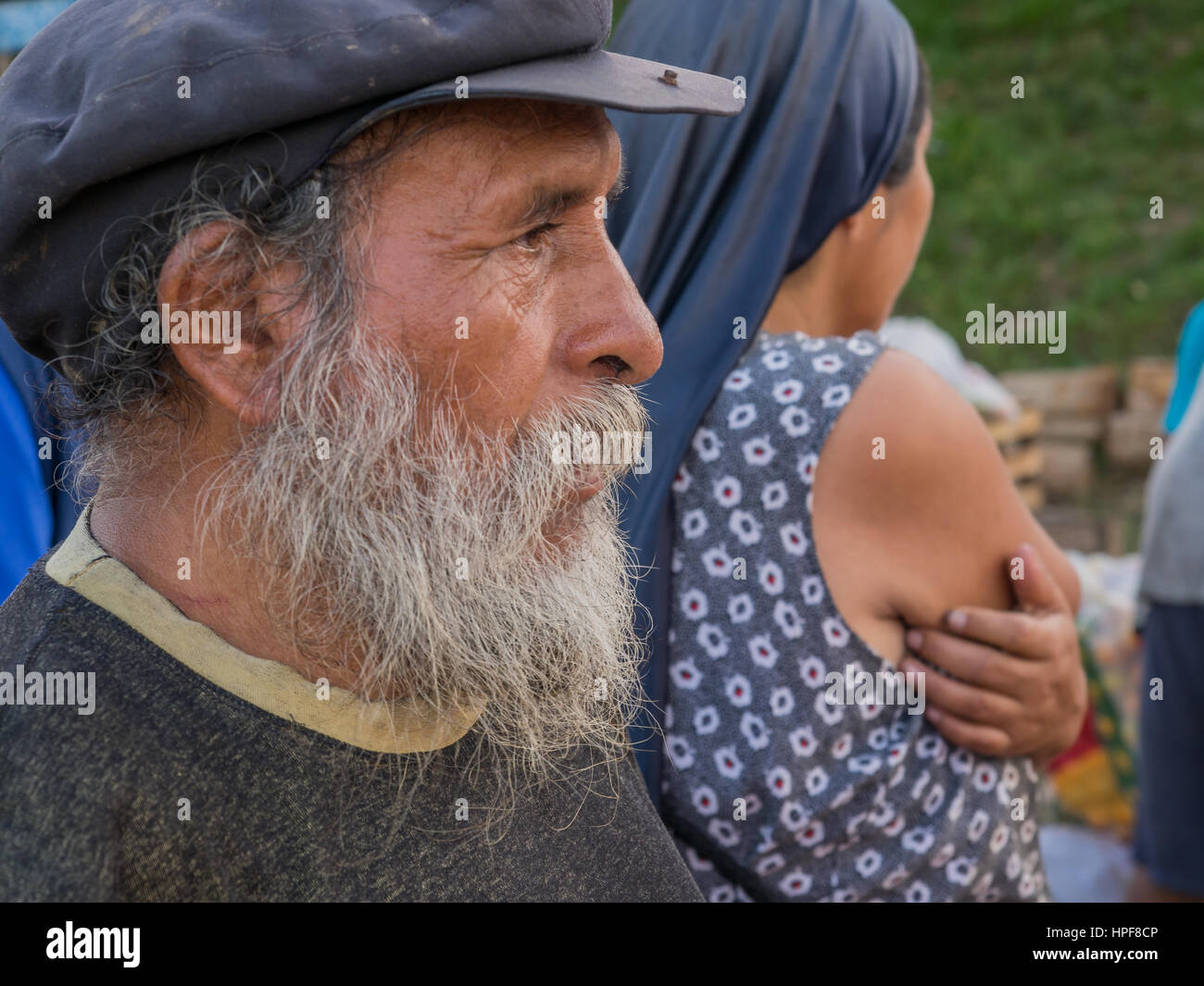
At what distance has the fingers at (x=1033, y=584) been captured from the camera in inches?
75.5

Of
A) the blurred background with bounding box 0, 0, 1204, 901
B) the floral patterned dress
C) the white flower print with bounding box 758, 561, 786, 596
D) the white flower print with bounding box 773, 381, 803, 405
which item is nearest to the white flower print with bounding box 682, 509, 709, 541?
the floral patterned dress

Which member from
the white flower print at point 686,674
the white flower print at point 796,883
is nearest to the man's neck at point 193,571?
the white flower print at point 686,674

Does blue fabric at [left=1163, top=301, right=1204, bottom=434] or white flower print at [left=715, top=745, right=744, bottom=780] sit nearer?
white flower print at [left=715, top=745, right=744, bottom=780]

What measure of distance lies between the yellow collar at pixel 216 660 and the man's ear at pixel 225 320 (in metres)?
0.22

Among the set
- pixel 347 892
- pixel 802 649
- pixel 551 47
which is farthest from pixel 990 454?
pixel 347 892

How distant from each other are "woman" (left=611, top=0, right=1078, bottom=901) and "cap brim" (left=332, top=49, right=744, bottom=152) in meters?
0.55

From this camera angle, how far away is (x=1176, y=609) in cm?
394

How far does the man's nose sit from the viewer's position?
138 cm

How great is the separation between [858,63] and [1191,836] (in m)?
2.92

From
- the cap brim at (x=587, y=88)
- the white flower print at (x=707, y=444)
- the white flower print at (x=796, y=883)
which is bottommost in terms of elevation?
the white flower print at (x=796, y=883)
